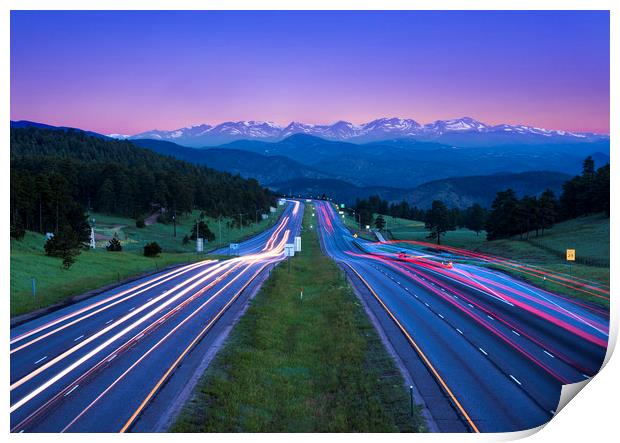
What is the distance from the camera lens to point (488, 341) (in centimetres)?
3662

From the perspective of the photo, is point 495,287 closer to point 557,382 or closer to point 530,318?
point 530,318

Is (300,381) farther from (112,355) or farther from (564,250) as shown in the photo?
(564,250)

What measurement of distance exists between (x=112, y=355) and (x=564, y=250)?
88164mm

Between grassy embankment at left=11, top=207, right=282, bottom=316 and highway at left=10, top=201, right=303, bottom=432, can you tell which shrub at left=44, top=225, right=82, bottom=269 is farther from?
highway at left=10, top=201, right=303, bottom=432

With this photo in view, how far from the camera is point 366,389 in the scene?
27.4m

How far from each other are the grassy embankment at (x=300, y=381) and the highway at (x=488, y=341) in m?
1.97

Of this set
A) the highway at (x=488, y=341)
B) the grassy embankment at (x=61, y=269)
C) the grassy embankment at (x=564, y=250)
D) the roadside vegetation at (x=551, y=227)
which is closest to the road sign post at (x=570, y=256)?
the grassy embankment at (x=564, y=250)

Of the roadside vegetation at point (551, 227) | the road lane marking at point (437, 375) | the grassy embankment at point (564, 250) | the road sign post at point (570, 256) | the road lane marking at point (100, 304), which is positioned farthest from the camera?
the roadside vegetation at point (551, 227)

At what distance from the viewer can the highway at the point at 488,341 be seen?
2503 cm

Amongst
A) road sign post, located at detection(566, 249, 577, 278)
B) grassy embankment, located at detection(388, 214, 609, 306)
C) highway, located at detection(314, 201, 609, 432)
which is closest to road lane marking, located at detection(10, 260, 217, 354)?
highway, located at detection(314, 201, 609, 432)

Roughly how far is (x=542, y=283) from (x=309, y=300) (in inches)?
1078

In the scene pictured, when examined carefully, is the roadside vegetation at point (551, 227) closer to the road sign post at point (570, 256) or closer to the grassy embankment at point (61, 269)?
the road sign post at point (570, 256)

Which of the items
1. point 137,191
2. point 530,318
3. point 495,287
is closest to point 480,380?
point 530,318

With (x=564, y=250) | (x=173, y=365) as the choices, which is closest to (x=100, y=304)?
(x=173, y=365)
